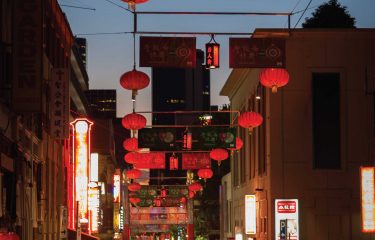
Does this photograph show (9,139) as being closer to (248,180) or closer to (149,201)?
(248,180)

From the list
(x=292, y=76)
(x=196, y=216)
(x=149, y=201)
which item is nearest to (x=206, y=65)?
(x=292, y=76)

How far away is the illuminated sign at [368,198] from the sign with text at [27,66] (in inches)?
566

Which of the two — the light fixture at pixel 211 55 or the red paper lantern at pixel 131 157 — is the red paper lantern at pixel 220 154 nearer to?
the red paper lantern at pixel 131 157

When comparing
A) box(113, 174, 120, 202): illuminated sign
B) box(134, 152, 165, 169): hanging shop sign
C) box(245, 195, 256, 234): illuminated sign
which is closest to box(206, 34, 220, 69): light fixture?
box(245, 195, 256, 234): illuminated sign

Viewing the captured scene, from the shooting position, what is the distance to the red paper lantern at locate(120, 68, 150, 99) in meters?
24.3

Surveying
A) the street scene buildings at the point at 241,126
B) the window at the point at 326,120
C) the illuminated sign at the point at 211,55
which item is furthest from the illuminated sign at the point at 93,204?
the illuminated sign at the point at 211,55

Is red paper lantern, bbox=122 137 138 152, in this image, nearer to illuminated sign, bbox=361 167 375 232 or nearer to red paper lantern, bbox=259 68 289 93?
illuminated sign, bbox=361 167 375 232

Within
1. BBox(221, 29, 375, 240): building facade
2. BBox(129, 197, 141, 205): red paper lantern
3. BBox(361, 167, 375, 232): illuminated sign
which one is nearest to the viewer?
BBox(361, 167, 375, 232): illuminated sign

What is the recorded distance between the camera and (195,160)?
48031 millimetres

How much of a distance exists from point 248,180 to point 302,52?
1194cm

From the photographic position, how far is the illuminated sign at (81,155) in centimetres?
3356

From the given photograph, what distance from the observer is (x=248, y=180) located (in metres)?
42.4

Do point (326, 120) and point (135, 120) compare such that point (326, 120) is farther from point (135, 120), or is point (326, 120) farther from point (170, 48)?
point (170, 48)

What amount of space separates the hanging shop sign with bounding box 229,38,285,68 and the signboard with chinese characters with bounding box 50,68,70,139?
5380 mm
